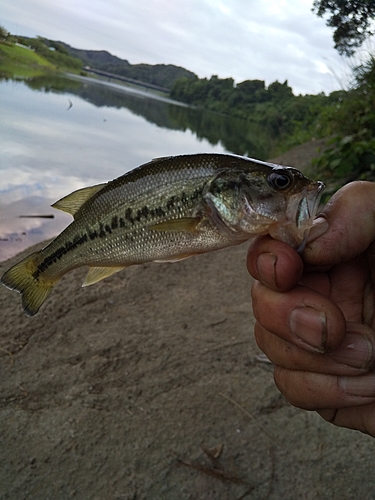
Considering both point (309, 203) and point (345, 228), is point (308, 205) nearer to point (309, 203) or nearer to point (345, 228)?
A: point (309, 203)

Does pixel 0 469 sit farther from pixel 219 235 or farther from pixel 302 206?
pixel 302 206

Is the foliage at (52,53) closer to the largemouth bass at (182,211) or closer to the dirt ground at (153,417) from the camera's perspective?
the dirt ground at (153,417)

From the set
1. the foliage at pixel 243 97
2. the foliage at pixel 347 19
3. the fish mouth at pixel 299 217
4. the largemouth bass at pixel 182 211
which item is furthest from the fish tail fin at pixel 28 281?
the foliage at pixel 243 97

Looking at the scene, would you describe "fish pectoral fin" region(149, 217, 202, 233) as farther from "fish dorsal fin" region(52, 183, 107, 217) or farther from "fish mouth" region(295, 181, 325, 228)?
"fish dorsal fin" region(52, 183, 107, 217)

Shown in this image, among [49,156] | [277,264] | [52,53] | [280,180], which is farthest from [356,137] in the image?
[52,53]

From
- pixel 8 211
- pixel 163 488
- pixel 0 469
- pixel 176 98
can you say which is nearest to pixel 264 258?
pixel 163 488

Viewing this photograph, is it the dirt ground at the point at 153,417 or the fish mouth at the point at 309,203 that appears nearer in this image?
the fish mouth at the point at 309,203
